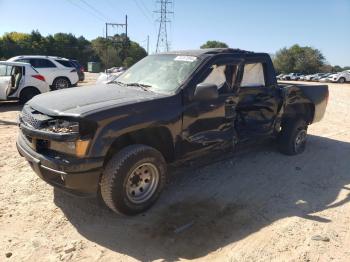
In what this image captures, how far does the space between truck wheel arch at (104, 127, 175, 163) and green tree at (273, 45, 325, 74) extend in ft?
305

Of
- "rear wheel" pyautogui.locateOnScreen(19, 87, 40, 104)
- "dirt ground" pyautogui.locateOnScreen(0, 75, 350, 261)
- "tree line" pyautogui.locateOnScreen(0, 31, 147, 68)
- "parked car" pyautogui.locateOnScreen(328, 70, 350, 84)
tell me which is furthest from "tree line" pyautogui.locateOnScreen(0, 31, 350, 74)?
"dirt ground" pyautogui.locateOnScreen(0, 75, 350, 261)

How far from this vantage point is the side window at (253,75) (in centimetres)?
559

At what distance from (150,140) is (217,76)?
4.60 feet

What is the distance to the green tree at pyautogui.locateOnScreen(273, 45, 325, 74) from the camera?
92.9 metres

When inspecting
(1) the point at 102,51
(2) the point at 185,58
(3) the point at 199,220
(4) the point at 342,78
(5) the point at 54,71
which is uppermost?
(1) the point at 102,51

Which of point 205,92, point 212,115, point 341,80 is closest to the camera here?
point 205,92

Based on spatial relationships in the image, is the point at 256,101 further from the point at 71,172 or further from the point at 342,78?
the point at 342,78

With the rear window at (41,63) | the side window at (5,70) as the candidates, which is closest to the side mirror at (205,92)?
the side window at (5,70)

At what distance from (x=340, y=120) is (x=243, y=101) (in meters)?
7.00

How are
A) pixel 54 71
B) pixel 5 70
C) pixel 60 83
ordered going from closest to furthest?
pixel 5 70, pixel 54 71, pixel 60 83

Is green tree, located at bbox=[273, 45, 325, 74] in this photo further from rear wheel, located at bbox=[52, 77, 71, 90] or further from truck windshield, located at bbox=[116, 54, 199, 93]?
truck windshield, located at bbox=[116, 54, 199, 93]

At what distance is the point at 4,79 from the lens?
38.1ft

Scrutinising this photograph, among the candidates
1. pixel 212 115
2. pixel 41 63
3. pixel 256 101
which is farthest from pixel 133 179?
pixel 41 63

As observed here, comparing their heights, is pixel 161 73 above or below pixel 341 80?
above
